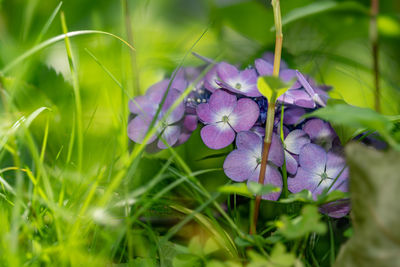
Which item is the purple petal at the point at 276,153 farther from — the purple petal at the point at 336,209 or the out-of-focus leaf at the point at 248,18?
the out-of-focus leaf at the point at 248,18

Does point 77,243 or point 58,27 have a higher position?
point 58,27

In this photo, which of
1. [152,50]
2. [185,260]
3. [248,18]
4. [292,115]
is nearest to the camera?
[185,260]

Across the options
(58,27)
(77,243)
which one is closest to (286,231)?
(77,243)

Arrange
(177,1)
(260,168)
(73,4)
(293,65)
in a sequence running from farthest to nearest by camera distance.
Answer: (177,1) → (73,4) → (293,65) → (260,168)

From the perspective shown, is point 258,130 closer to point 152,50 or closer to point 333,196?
point 333,196

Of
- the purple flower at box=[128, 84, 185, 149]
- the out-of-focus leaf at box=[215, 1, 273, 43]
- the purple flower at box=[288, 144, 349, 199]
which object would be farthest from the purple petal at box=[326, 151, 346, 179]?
the out-of-focus leaf at box=[215, 1, 273, 43]

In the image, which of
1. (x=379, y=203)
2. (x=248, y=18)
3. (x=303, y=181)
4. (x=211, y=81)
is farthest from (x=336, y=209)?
(x=248, y=18)

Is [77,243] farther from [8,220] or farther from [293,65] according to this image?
[293,65]
